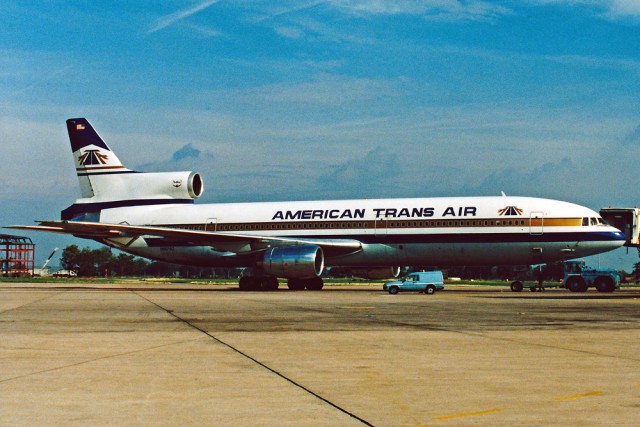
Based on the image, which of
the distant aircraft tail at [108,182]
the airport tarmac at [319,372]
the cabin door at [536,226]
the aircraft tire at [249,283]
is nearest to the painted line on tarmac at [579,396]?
the airport tarmac at [319,372]

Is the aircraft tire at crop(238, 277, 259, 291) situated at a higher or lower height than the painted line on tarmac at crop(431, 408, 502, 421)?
higher

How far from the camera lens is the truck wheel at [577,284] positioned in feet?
147

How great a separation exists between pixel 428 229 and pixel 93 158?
71.0 feet

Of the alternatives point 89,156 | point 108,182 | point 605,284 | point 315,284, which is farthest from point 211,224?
point 605,284

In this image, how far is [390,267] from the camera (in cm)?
4053

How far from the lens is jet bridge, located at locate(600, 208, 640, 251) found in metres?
42.3

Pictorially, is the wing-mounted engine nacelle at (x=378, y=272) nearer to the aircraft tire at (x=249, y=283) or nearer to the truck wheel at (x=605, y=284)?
the aircraft tire at (x=249, y=283)

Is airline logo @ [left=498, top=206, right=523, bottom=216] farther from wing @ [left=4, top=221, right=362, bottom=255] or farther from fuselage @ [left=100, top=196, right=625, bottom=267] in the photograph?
wing @ [left=4, top=221, right=362, bottom=255]

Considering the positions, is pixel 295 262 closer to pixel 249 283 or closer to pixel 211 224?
pixel 249 283

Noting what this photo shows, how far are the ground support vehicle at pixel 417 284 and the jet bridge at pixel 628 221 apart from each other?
9868 millimetres

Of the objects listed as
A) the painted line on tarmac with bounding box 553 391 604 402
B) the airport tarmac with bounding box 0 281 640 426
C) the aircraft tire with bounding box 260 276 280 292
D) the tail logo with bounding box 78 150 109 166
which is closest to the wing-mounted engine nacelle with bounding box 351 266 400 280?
the aircraft tire with bounding box 260 276 280 292

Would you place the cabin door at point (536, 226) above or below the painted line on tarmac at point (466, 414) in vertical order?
above

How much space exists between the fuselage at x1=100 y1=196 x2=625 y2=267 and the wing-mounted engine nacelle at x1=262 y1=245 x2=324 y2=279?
84.7 inches

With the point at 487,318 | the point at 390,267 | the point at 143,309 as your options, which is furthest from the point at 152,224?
the point at 487,318
